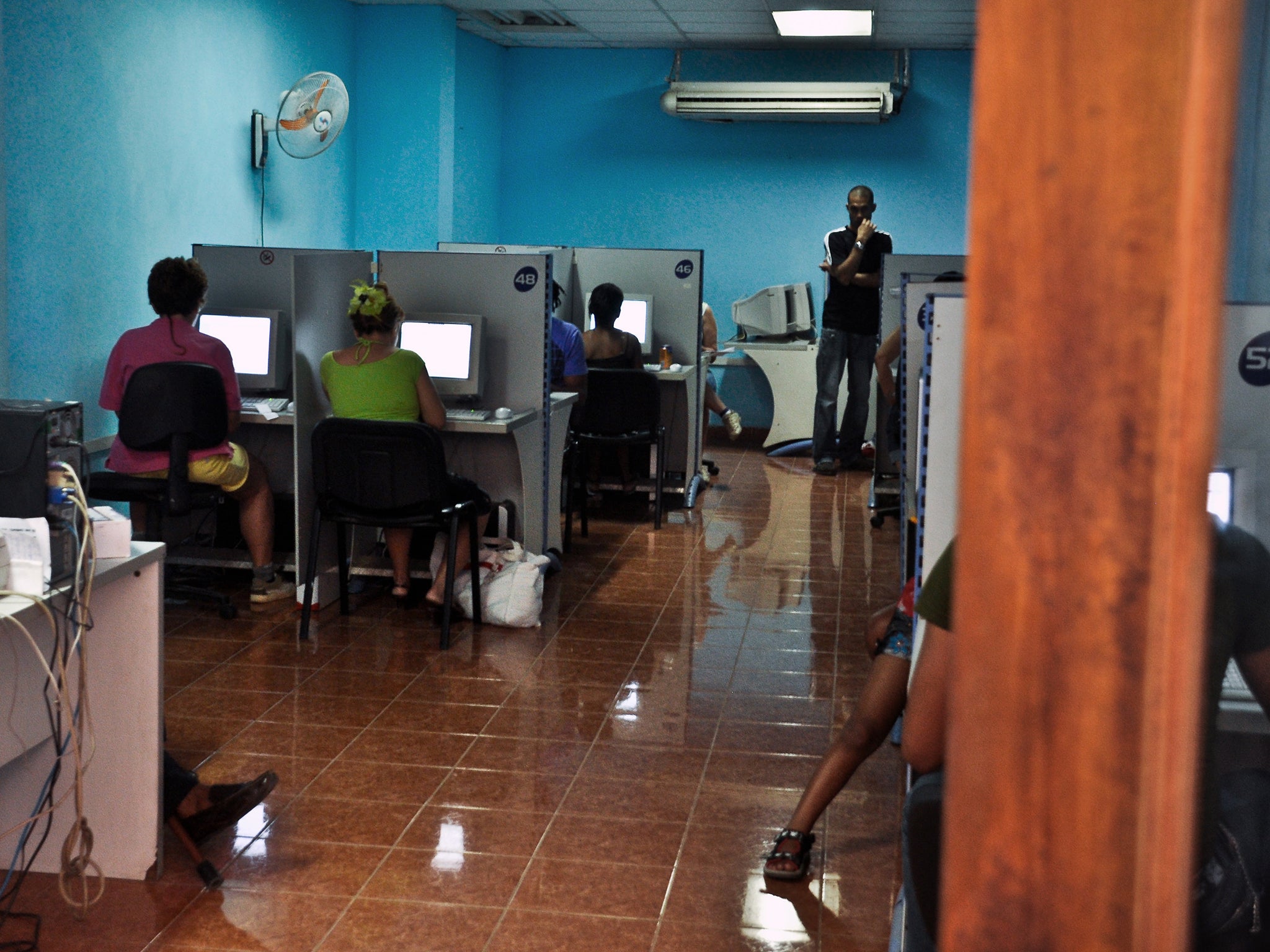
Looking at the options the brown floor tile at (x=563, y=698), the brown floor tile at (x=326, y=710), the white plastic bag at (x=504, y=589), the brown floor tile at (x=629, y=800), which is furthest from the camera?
the white plastic bag at (x=504, y=589)

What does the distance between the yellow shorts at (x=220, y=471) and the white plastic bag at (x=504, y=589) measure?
73cm

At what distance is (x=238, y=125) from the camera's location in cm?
648

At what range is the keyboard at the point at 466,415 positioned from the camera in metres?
4.73

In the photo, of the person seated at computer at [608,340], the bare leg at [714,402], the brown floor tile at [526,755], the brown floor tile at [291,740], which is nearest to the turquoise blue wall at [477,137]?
the bare leg at [714,402]

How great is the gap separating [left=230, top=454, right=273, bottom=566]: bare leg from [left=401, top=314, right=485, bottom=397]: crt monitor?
74cm

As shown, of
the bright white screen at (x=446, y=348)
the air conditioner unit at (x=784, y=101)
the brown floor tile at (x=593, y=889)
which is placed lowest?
the brown floor tile at (x=593, y=889)

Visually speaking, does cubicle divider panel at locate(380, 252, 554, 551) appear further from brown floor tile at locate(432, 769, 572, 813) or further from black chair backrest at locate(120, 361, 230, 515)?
brown floor tile at locate(432, 769, 572, 813)

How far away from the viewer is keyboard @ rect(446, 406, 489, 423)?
4727 millimetres

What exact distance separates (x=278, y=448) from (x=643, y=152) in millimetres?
5133

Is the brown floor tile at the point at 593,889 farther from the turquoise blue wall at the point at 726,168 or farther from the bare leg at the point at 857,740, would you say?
the turquoise blue wall at the point at 726,168

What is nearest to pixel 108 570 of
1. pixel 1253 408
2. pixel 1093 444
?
pixel 1253 408

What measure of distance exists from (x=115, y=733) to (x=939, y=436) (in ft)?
5.47

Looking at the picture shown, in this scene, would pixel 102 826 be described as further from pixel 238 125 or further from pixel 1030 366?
pixel 238 125

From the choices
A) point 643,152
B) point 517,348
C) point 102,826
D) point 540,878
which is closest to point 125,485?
point 517,348
